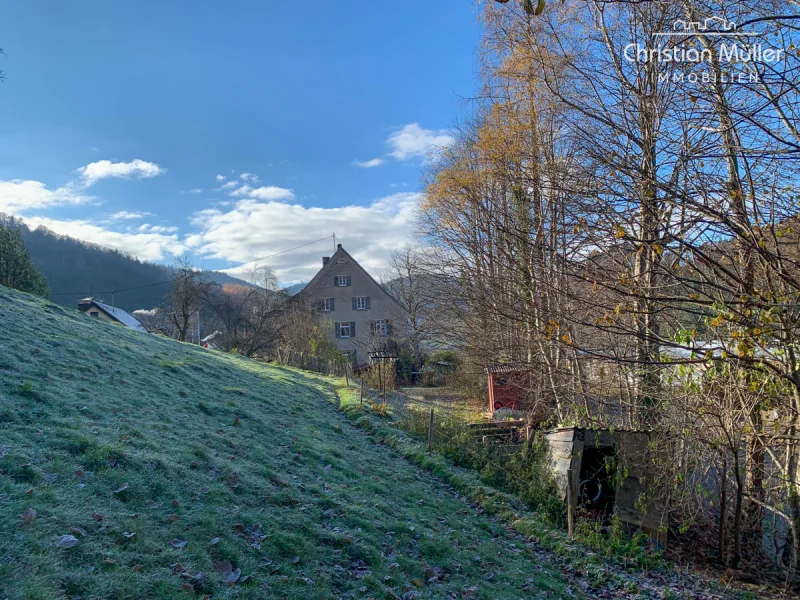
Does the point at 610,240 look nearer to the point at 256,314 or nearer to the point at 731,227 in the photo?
the point at 731,227

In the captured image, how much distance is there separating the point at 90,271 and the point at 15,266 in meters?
47.2

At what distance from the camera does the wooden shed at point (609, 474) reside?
859cm

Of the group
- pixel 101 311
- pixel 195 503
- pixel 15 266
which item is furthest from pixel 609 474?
pixel 101 311

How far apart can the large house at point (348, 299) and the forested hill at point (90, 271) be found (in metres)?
20.5

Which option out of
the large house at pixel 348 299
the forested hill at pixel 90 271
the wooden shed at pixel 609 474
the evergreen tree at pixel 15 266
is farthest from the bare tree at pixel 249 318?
the wooden shed at pixel 609 474

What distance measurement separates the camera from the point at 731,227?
4.27m

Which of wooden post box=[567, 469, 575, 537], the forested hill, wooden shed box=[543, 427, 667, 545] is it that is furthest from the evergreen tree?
the forested hill

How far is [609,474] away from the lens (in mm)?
9469

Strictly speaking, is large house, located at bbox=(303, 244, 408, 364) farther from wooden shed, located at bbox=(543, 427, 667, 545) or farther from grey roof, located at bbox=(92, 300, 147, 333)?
wooden shed, located at bbox=(543, 427, 667, 545)

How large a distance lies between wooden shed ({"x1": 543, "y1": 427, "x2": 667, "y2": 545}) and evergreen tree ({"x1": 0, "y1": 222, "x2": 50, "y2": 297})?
24579 mm

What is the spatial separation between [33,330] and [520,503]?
10351 mm

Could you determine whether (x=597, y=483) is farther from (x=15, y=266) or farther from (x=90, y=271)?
(x=90, y=271)

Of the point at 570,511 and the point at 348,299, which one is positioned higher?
the point at 348,299

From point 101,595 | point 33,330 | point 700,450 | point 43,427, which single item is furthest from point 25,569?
point 33,330
